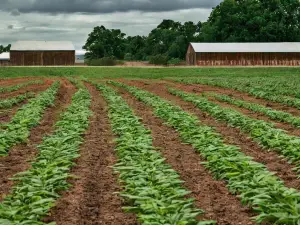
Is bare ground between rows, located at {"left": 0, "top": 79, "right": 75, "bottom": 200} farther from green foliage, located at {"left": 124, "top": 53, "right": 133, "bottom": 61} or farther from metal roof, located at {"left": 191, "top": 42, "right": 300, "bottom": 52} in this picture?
green foliage, located at {"left": 124, "top": 53, "right": 133, "bottom": 61}

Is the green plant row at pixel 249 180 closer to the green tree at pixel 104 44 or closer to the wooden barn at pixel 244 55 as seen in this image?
the wooden barn at pixel 244 55

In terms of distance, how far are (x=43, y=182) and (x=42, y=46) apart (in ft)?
257

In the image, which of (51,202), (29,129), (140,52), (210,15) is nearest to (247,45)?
(210,15)

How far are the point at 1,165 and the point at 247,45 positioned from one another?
70895 mm

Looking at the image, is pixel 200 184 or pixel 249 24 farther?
pixel 249 24

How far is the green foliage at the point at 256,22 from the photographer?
90125 millimetres

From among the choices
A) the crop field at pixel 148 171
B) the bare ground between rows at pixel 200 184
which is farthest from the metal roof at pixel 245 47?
the bare ground between rows at pixel 200 184

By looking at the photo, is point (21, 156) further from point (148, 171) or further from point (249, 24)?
point (249, 24)

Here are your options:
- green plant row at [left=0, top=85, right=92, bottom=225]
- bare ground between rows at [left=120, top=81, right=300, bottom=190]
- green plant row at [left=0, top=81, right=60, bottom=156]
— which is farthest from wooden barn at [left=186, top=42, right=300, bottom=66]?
green plant row at [left=0, top=85, right=92, bottom=225]

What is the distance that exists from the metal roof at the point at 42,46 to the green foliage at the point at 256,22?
2250cm

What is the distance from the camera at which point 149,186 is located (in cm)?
822

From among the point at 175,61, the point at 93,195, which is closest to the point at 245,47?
the point at 175,61

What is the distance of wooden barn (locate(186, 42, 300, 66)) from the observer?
77125 mm

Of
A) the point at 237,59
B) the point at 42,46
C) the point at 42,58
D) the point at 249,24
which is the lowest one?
the point at 237,59
